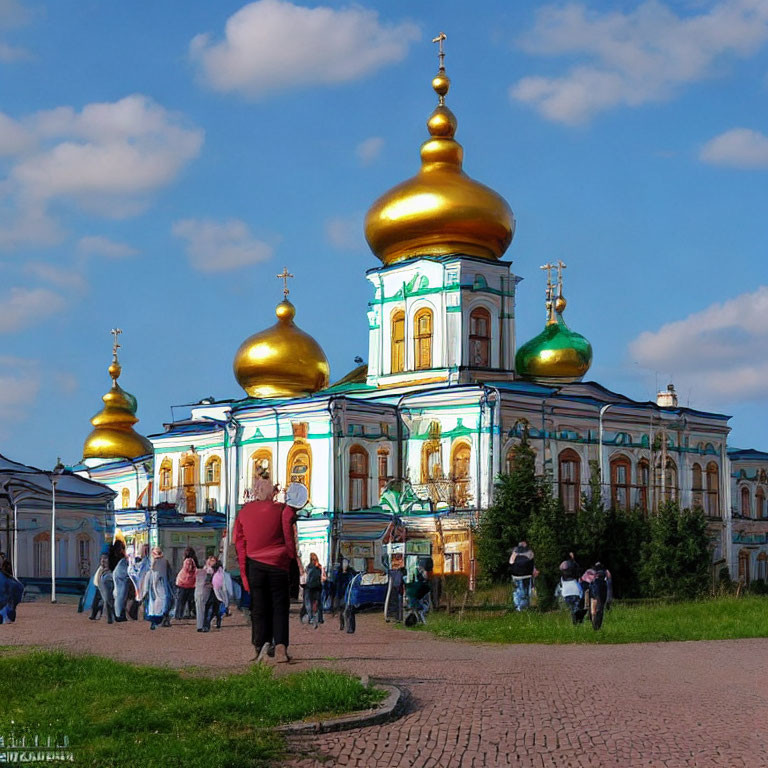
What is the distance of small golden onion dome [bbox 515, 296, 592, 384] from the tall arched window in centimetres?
972

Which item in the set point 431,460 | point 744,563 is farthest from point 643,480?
point 431,460

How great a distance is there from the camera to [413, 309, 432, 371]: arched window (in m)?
39.6

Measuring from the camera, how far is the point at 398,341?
4059cm

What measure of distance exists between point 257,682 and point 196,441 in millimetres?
31578

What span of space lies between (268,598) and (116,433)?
44049 millimetres

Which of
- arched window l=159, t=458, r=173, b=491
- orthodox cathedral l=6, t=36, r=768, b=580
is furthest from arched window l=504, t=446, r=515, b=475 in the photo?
arched window l=159, t=458, r=173, b=491

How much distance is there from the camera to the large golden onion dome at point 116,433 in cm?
5478

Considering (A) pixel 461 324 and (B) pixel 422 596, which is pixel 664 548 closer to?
(A) pixel 461 324

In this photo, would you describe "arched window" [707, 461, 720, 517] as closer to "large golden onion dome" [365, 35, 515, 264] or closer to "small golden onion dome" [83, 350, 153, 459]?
"large golden onion dome" [365, 35, 515, 264]

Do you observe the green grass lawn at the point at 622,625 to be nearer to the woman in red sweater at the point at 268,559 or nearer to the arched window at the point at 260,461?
the woman in red sweater at the point at 268,559

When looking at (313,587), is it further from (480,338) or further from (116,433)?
(116,433)

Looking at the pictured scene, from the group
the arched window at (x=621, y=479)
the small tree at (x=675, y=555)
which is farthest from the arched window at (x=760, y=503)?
the small tree at (x=675, y=555)

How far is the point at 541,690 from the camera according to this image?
11727mm

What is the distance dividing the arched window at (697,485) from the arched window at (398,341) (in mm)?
9327
